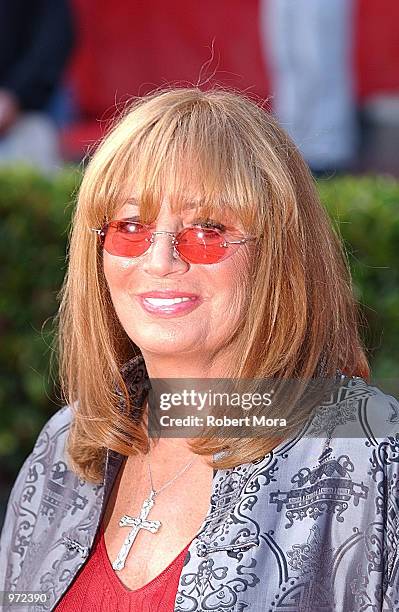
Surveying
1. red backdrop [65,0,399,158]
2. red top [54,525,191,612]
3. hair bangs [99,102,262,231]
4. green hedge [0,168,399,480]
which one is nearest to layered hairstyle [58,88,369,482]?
hair bangs [99,102,262,231]

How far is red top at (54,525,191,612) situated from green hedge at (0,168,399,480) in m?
1.92

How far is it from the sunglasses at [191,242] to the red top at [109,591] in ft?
1.81

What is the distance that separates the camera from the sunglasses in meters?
2.14

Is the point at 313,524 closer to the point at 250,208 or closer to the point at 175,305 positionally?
the point at 175,305

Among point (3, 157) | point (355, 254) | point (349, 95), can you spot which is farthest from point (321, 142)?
point (355, 254)

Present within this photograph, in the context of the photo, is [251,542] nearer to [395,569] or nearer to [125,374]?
[395,569]

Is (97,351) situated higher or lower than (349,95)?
lower

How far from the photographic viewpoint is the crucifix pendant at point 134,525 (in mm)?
2254

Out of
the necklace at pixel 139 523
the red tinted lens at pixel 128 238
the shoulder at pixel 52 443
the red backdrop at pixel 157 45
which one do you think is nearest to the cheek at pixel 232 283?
the red tinted lens at pixel 128 238

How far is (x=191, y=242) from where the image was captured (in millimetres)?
2143

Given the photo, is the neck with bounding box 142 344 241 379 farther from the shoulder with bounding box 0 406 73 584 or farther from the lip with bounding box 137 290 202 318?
the shoulder with bounding box 0 406 73 584

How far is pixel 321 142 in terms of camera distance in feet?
27.1

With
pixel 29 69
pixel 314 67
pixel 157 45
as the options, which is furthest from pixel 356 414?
pixel 157 45

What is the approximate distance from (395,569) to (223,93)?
98 cm
